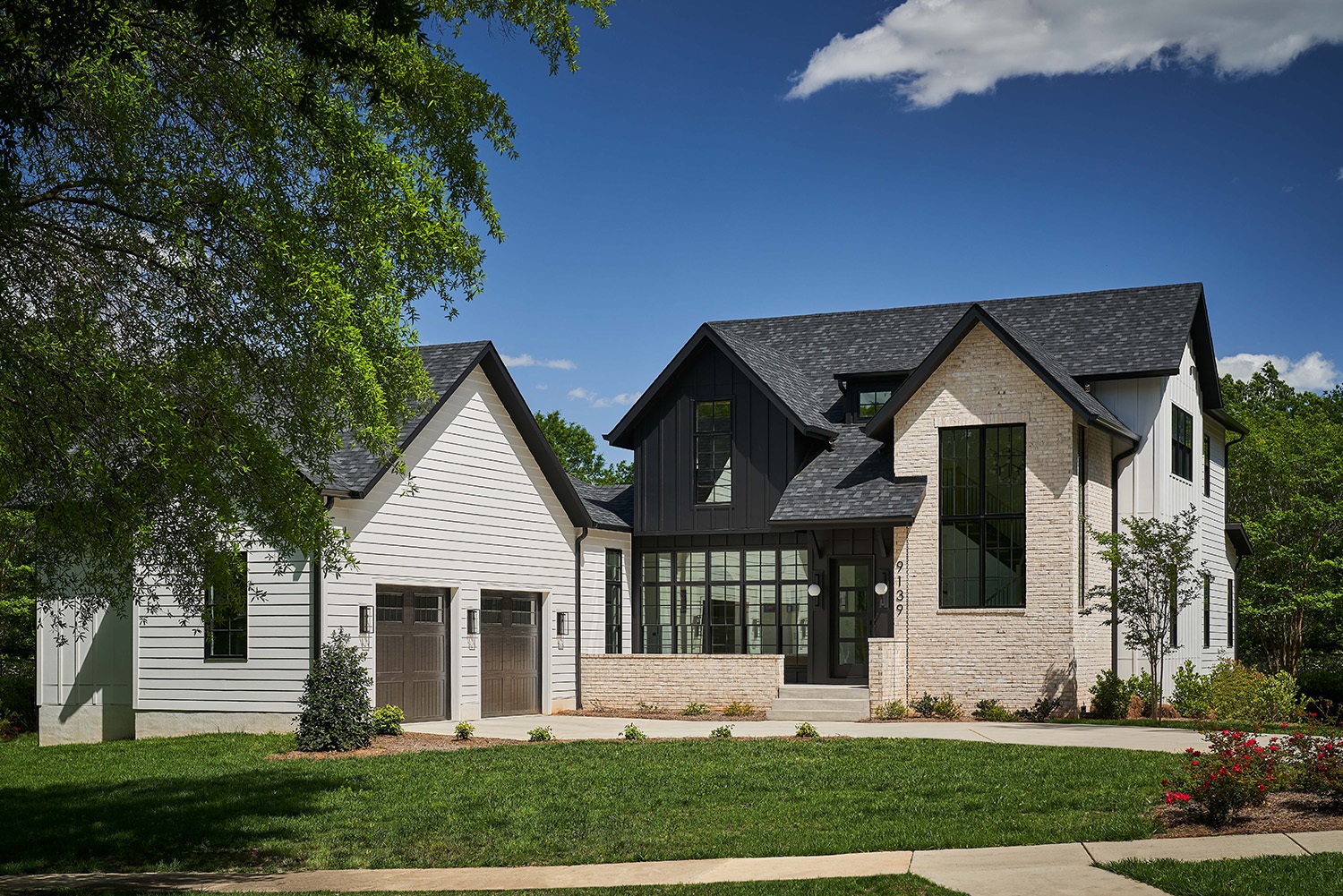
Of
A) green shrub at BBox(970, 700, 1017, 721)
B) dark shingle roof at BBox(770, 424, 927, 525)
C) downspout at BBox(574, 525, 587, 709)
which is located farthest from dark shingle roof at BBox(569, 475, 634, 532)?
green shrub at BBox(970, 700, 1017, 721)

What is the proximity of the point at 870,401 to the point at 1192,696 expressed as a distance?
936cm

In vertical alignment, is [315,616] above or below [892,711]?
above

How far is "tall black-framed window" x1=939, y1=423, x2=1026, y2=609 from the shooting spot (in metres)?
26.0

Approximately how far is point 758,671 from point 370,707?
9.22 meters

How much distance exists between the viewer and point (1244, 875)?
365 inches

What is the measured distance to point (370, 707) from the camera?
20375 millimetres

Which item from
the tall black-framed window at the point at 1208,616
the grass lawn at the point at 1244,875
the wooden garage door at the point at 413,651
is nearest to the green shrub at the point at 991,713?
the tall black-framed window at the point at 1208,616

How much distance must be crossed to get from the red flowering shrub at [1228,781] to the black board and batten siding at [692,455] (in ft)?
57.0

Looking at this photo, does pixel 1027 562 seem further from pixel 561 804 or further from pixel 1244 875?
pixel 1244 875

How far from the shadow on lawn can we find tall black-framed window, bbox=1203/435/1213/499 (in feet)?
79.3

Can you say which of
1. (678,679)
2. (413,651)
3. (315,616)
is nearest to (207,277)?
(315,616)

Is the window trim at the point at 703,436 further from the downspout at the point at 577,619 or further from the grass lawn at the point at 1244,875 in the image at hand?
the grass lawn at the point at 1244,875

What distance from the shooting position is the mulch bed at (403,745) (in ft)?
61.4

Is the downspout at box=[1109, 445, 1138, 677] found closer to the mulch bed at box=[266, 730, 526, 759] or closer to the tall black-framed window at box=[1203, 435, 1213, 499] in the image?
the tall black-framed window at box=[1203, 435, 1213, 499]
